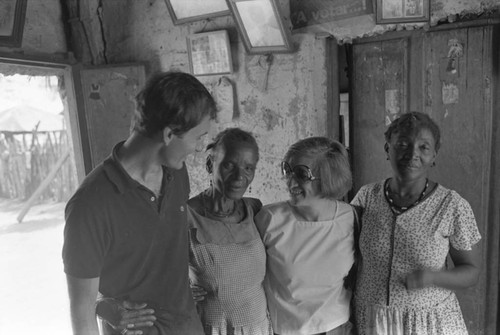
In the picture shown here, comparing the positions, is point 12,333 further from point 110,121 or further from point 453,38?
point 453,38

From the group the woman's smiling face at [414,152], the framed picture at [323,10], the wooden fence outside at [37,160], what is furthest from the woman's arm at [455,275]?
the wooden fence outside at [37,160]

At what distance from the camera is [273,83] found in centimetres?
306

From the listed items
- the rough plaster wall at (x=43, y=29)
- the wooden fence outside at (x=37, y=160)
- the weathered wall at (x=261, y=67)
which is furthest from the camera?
the wooden fence outside at (x=37, y=160)

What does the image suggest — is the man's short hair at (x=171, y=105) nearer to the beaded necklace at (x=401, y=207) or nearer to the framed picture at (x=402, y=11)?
the beaded necklace at (x=401, y=207)

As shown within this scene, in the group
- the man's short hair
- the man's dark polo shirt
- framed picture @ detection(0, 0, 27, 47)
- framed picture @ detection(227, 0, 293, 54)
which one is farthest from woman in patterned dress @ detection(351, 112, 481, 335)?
framed picture @ detection(0, 0, 27, 47)

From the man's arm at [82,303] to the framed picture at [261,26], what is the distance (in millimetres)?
2160

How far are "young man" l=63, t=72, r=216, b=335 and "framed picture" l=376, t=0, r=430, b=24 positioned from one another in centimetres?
175

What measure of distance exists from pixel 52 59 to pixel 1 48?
0.44 meters

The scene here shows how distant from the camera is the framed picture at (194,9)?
3.09 m

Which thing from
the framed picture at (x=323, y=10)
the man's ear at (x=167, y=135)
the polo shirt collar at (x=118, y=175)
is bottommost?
the polo shirt collar at (x=118, y=175)

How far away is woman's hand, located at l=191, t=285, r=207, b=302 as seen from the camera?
154 cm

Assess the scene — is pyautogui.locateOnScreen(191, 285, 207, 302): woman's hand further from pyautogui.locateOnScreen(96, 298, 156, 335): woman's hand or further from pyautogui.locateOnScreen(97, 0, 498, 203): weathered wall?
pyautogui.locateOnScreen(97, 0, 498, 203): weathered wall

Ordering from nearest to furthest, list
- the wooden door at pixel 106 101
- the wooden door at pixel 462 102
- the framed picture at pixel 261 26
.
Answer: the wooden door at pixel 462 102 < the framed picture at pixel 261 26 < the wooden door at pixel 106 101

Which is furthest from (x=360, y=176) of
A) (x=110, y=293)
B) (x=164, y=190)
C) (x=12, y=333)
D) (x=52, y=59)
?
(x=12, y=333)
